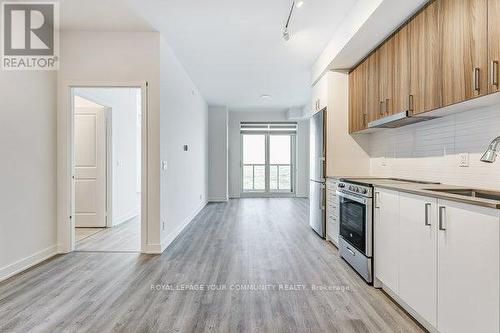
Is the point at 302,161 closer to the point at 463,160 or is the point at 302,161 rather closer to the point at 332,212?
the point at 332,212

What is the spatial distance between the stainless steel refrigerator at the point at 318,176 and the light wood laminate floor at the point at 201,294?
46 centimetres

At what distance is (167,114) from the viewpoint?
12.9 feet

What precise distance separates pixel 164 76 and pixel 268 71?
208cm

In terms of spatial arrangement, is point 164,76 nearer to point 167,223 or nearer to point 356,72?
point 167,223

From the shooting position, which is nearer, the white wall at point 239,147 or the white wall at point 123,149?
the white wall at point 123,149

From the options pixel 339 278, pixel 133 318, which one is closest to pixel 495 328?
pixel 339 278

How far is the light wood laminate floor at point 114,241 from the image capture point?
378 centimetres

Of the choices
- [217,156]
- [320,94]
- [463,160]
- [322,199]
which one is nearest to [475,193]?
[463,160]

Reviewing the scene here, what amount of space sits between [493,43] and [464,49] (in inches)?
9.5

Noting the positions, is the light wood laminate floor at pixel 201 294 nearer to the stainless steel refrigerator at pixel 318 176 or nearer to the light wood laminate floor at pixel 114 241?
the light wood laminate floor at pixel 114 241

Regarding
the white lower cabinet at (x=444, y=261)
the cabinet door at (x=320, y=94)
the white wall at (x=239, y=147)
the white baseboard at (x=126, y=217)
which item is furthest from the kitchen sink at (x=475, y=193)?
the white wall at (x=239, y=147)

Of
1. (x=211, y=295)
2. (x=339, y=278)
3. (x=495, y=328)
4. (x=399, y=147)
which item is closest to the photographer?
(x=495, y=328)

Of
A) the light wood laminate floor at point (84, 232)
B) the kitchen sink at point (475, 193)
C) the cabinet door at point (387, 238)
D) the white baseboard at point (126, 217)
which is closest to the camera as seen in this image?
the kitchen sink at point (475, 193)

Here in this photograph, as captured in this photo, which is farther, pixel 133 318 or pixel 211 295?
pixel 211 295
